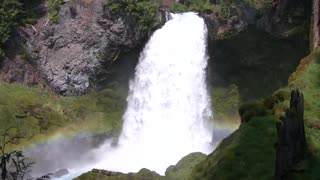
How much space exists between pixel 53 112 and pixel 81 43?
631 cm

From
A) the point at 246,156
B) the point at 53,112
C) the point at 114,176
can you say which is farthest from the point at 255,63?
the point at 246,156

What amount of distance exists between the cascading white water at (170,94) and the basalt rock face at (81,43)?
2193 mm

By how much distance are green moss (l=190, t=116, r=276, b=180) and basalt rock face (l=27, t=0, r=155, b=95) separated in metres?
21.3

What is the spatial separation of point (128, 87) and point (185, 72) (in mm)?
5095

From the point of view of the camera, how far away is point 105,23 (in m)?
39.1

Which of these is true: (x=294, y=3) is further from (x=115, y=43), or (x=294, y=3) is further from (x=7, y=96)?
(x=7, y=96)

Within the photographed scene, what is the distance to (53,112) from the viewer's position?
3753 centimetres

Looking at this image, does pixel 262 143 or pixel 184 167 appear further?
pixel 184 167

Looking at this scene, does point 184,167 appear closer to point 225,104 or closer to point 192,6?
point 225,104

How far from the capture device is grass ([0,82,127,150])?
35781 millimetres

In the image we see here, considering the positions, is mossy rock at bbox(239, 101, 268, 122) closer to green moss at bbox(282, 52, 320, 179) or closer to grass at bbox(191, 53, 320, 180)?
grass at bbox(191, 53, 320, 180)

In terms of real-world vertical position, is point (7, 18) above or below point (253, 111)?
above

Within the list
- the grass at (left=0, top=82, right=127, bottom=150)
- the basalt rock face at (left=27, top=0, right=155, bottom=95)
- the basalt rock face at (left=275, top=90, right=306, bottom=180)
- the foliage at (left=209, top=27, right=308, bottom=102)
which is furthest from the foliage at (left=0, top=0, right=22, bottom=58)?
the basalt rock face at (left=275, top=90, right=306, bottom=180)

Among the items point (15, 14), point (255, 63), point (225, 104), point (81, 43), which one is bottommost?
point (225, 104)
